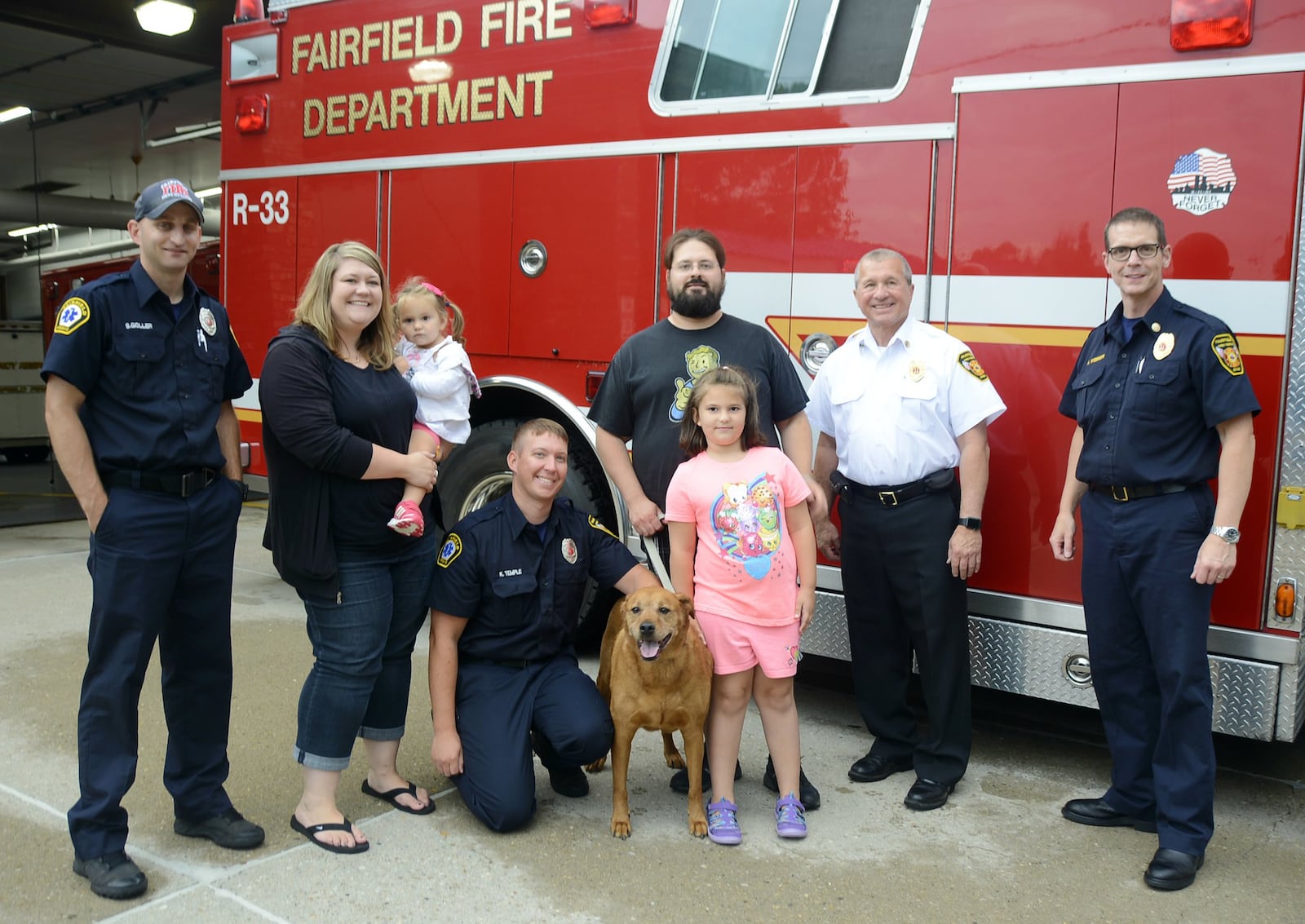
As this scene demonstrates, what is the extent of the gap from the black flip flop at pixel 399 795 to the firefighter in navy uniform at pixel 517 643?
15 centimetres

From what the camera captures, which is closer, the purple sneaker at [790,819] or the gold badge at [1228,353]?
the gold badge at [1228,353]

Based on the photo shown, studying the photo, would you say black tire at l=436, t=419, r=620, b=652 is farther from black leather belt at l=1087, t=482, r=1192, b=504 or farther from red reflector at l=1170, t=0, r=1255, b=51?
red reflector at l=1170, t=0, r=1255, b=51

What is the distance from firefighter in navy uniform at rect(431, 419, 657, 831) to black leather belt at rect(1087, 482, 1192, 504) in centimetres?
136

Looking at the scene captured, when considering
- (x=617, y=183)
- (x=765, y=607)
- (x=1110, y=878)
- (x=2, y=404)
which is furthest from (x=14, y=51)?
(x=1110, y=878)

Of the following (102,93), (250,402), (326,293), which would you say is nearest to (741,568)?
(326,293)

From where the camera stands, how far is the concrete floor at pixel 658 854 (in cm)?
292

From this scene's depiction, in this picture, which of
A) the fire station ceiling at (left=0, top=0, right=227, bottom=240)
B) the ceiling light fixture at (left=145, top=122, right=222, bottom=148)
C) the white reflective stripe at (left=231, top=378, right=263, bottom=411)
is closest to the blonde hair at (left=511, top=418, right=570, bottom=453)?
the white reflective stripe at (left=231, top=378, right=263, bottom=411)

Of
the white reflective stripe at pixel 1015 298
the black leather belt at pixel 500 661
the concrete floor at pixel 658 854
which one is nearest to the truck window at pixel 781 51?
the white reflective stripe at pixel 1015 298

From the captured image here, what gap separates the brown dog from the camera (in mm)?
3168

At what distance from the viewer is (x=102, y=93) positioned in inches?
526

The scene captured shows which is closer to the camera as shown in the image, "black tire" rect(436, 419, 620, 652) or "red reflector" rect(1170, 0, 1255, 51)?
"red reflector" rect(1170, 0, 1255, 51)

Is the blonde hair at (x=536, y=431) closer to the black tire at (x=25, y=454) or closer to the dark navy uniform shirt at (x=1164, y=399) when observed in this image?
the dark navy uniform shirt at (x=1164, y=399)

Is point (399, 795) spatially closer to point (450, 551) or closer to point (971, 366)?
point (450, 551)

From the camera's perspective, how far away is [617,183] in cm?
462
